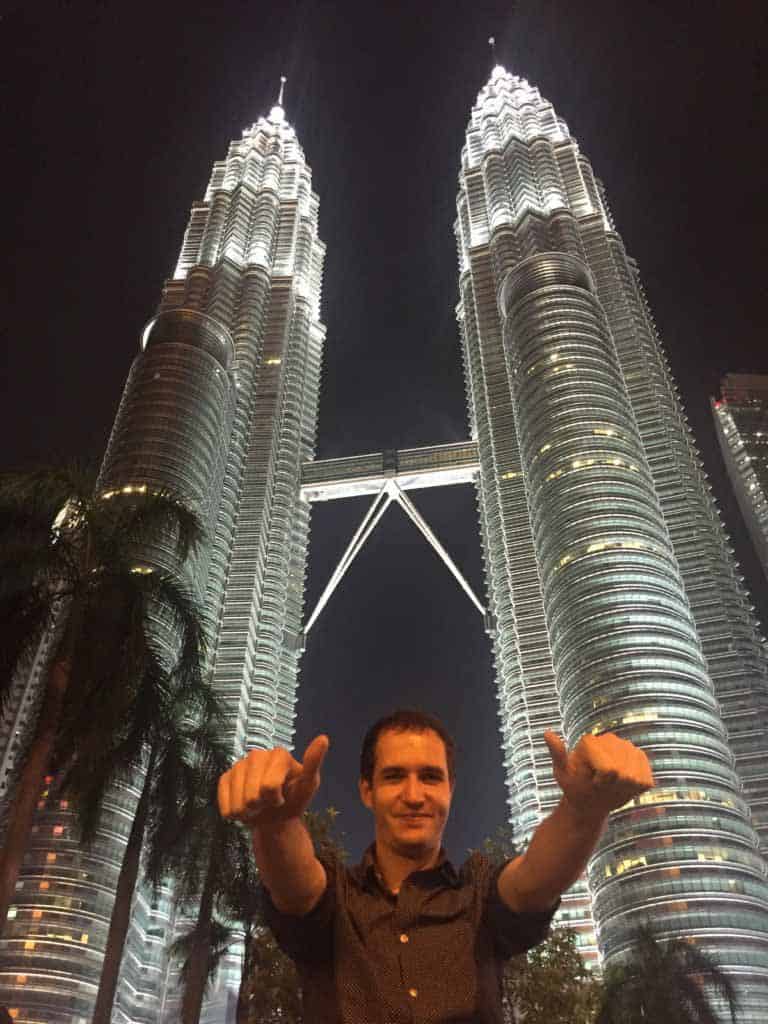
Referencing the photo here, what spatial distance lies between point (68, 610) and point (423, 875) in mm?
14693

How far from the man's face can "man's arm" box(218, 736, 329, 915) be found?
366 mm

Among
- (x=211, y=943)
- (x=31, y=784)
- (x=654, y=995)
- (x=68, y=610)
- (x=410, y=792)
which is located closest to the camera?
(x=410, y=792)

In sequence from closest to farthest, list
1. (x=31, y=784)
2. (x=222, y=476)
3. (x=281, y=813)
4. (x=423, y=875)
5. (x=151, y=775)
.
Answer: (x=281, y=813) < (x=423, y=875) < (x=31, y=784) < (x=151, y=775) < (x=222, y=476)

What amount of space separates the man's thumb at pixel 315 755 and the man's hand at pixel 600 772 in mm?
844

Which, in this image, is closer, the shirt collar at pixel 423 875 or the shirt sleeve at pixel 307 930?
the shirt sleeve at pixel 307 930

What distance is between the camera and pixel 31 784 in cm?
1527

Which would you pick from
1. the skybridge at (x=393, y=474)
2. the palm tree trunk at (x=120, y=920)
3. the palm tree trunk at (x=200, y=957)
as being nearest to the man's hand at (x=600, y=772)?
the palm tree trunk at (x=120, y=920)

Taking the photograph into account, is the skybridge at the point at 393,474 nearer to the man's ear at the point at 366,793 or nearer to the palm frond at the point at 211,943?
the palm frond at the point at 211,943

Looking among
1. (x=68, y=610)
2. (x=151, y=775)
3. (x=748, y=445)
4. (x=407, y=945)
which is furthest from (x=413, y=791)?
(x=748, y=445)

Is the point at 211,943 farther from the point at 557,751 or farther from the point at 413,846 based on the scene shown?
the point at 557,751

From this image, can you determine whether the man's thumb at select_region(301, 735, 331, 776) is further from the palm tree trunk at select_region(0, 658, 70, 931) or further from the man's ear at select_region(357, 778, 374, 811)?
the palm tree trunk at select_region(0, 658, 70, 931)

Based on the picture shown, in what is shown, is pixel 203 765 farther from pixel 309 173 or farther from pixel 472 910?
pixel 309 173

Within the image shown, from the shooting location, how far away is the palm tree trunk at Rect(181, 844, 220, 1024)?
21672mm

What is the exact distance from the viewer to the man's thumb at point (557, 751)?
335cm
